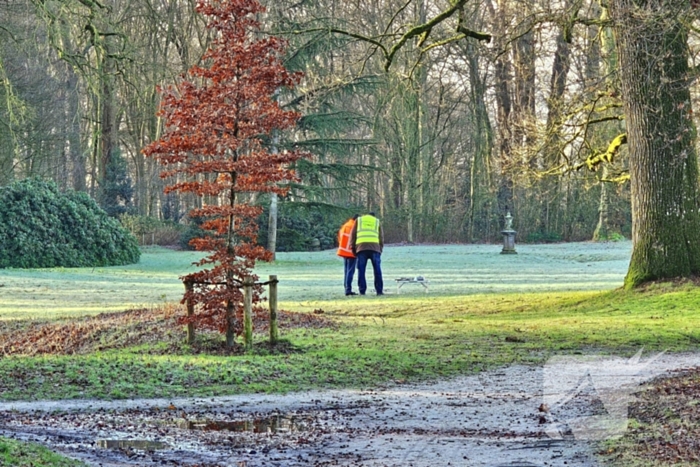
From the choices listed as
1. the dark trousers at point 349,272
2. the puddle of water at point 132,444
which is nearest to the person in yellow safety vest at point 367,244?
the dark trousers at point 349,272

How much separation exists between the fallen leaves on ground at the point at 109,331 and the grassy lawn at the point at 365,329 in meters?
0.14

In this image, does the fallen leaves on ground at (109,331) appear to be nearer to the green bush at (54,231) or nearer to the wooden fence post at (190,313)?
the wooden fence post at (190,313)

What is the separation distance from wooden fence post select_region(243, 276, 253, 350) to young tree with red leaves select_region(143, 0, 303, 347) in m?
0.20

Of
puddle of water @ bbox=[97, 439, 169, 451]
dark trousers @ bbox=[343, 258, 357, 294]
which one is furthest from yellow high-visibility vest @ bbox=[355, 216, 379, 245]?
puddle of water @ bbox=[97, 439, 169, 451]

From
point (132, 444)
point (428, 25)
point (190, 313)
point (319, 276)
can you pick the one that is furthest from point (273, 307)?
point (319, 276)

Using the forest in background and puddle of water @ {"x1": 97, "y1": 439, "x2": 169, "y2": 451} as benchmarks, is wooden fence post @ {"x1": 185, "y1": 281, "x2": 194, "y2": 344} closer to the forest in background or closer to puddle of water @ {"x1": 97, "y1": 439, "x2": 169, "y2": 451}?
puddle of water @ {"x1": 97, "y1": 439, "x2": 169, "y2": 451}

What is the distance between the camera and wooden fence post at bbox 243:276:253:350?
13.8m

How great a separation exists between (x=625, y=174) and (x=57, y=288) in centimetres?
1419

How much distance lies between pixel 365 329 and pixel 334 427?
7604 mm

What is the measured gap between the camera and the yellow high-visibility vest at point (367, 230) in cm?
2348

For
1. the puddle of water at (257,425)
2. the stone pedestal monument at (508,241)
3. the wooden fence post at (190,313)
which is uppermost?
the stone pedestal monument at (508,241)

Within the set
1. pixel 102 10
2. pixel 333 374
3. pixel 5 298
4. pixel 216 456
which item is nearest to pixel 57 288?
pixel 5 298

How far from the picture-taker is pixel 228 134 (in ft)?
46.5

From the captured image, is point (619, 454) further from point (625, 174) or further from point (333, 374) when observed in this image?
point (625, 174)
